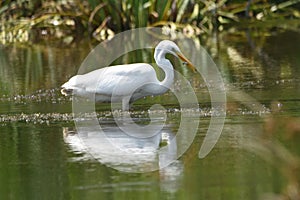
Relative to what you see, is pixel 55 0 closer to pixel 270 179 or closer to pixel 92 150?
pixel 92 150

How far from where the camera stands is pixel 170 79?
10367mm

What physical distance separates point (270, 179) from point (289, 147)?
3.83 ft

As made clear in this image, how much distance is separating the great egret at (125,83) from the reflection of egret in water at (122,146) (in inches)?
25.5

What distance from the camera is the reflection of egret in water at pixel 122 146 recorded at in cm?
778

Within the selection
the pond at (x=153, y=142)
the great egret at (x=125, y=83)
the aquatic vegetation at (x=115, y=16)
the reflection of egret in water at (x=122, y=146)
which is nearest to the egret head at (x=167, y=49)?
the great egret at (x=125, y=83)

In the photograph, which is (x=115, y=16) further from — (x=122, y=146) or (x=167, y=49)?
(x=122, y=146)

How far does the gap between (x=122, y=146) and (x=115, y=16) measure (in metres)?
11.2

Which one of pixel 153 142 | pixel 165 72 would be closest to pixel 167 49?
pixel 165 72

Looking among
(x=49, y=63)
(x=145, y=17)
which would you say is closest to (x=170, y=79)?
(x=49, y=63)

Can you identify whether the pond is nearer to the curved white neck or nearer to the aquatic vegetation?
the curved white neck

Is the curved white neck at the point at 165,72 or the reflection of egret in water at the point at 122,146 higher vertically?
the curved white neck at the point at 165,72

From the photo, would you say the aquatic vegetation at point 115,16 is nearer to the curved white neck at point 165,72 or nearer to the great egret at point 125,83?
the curved white neck at point 165,72

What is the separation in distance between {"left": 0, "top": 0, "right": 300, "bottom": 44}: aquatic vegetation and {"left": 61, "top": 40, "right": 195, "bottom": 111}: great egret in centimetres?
818

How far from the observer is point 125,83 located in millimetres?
10156
